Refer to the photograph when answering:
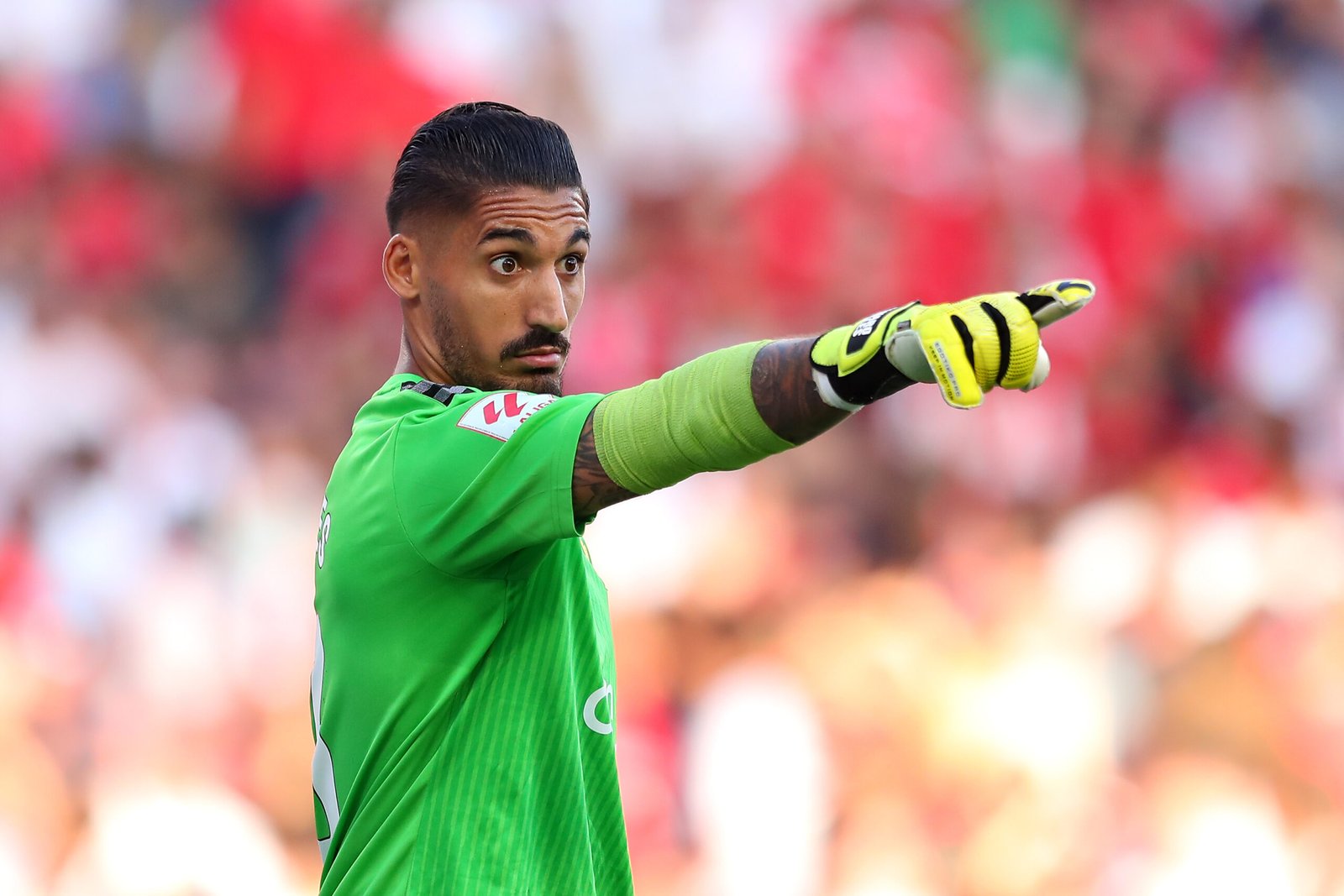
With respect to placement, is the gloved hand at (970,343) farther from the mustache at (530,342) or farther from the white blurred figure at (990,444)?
the white blurred figure at (990,444)

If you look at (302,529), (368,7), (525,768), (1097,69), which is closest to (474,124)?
(525,768)

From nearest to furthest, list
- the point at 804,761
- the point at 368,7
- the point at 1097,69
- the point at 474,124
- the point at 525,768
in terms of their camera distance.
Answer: the point at 525,768
the point at 474,124
the point at 804,761
the point at 368,7
the point at 1097,69

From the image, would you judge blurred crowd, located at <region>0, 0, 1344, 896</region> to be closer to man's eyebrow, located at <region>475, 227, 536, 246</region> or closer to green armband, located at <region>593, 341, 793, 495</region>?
man's eyebrow, located at <region>475, 227, 536, 246</region>

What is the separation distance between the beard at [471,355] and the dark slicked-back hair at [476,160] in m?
0.14

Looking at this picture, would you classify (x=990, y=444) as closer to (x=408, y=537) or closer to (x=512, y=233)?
(x=512, y=233)

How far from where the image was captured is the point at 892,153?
716 cm

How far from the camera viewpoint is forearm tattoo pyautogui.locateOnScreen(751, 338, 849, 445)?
180 cm

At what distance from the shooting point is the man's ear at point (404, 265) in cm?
242

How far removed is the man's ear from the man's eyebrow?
0.17m

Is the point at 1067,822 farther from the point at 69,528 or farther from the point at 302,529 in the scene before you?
the point at 69,528

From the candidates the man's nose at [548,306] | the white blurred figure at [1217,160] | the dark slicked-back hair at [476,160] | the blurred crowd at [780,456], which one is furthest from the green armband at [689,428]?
the white blurred figure at [1217,160]

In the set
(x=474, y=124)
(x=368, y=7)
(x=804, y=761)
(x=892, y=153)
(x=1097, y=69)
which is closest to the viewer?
(x=474, y=124)

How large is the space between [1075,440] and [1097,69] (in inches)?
80.2

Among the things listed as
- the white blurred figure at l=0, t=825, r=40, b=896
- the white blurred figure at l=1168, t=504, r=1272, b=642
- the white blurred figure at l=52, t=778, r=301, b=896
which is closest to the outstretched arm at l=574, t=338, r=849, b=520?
the white blurred figure at l=52, t=778, r=301, b=896
